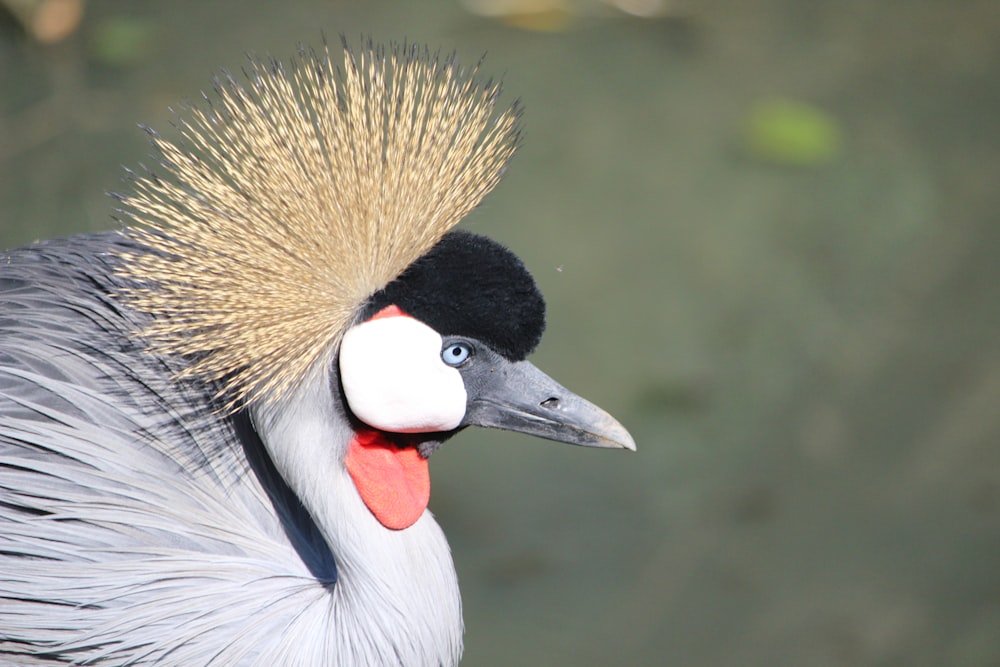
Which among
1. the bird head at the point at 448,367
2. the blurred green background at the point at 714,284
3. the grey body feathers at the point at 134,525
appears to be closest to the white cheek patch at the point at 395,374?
the bird head at the point at 448,367

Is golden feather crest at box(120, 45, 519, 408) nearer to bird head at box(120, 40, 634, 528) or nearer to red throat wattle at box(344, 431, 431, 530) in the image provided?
bird head at box(120, 40, 634, 528)

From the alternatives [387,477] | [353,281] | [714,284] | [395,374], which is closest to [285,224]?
[353,281]

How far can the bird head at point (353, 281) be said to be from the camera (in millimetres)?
1278

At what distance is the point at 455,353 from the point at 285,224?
24 centimetres

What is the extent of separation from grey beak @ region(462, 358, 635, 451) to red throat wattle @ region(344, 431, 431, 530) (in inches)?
3.8

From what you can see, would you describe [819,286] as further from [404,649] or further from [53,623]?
[53,623]

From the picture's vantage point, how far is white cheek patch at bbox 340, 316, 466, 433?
4.18ft

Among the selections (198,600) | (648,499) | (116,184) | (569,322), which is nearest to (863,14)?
(569,322)

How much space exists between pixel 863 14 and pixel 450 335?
2531 mm

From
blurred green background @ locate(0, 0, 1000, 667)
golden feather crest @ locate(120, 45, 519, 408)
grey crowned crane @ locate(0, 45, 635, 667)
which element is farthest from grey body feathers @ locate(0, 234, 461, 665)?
blurred green background @ locate(0, 0, 1000, 667)

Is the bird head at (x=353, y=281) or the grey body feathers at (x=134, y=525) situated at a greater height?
the bird head at (x=353, y=281)

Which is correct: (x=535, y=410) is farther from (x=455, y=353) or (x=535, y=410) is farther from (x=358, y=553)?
(x=358, y=553)

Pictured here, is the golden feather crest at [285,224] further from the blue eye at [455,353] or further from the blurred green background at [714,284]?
the blurred green background at [714,284]

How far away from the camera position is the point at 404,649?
1.42 meters
